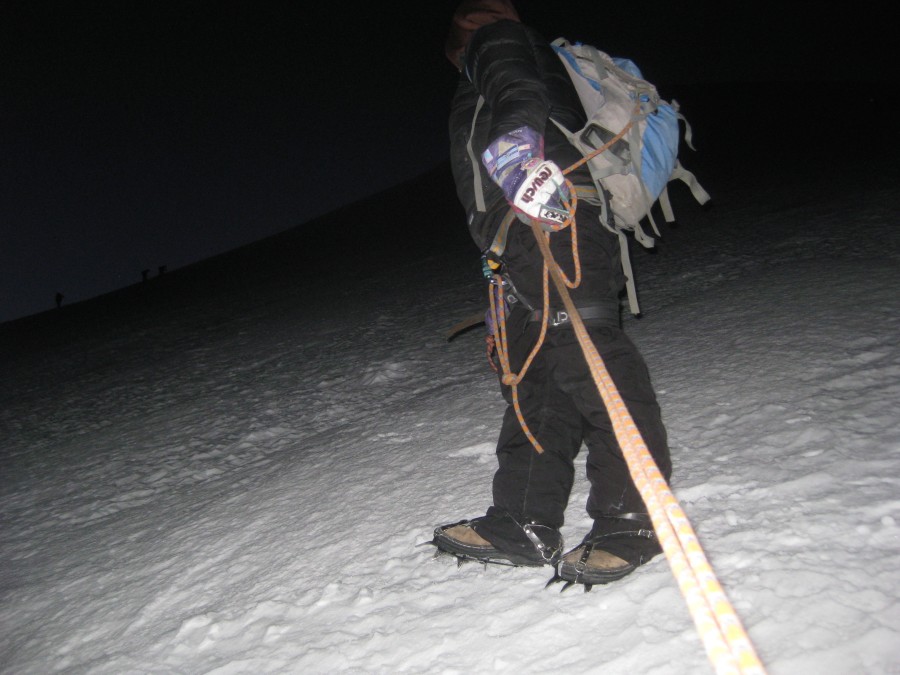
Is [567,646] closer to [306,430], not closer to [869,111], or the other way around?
[306,430]

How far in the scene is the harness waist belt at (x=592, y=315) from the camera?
1.63 m

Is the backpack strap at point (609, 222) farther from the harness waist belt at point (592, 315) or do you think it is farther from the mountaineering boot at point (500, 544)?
the mountaineering boot at point (500, 544)

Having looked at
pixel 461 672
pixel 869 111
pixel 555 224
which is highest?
pixel 869 111

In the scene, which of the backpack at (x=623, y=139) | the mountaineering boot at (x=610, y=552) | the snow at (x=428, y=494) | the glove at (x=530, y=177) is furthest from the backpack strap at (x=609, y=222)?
the mountaineering boot at (x=610, y=552)

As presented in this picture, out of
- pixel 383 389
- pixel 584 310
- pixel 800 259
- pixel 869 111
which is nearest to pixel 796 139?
pixel 869 111

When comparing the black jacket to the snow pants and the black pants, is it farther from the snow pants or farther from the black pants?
the black pants

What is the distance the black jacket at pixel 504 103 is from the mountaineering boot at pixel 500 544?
80cm

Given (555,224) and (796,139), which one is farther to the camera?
(796,139)

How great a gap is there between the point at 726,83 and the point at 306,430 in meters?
28.5

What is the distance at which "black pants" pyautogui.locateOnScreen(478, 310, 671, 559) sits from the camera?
1.47m

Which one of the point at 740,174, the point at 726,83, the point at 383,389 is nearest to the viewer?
the point at 383,389

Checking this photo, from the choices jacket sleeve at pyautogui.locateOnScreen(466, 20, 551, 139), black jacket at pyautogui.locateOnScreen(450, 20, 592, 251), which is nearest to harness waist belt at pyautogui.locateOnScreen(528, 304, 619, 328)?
black jacket at pyautogui.locateOnScreen(450, 20, 592, 251)

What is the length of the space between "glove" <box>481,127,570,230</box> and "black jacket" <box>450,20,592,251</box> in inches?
1.5

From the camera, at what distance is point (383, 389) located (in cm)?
360
